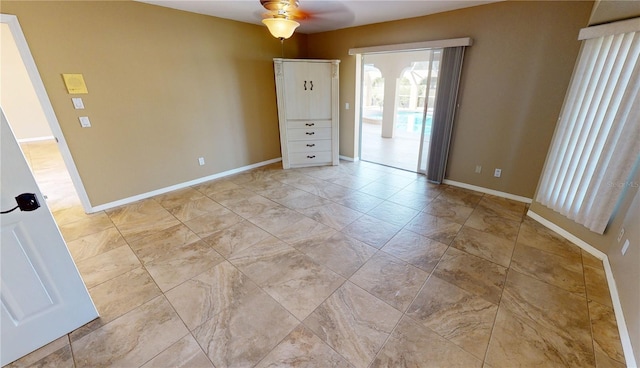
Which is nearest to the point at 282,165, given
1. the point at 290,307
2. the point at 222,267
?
the point at 222,267

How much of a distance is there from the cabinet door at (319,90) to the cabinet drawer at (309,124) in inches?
3.1

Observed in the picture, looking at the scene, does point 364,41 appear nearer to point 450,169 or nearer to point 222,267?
point 450,169

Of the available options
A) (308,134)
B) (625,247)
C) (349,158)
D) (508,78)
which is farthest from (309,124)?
(625,247)

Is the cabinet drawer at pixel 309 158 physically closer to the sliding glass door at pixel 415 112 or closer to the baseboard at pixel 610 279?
the sliding glass door at pixel 415 112

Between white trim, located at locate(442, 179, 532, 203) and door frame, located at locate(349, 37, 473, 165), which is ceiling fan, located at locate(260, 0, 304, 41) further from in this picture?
white trim, located at locate(442, 179, 532, 203)

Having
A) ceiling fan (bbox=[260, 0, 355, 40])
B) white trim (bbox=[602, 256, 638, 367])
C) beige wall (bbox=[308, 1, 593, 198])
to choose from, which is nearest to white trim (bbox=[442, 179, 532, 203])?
beige wall (bbox=[308, 1, 593, 198])

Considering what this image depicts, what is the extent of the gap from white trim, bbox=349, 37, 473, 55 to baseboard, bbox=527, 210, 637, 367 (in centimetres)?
227

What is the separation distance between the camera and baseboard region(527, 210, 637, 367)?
1499 millimetres

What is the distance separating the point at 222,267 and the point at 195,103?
273cm

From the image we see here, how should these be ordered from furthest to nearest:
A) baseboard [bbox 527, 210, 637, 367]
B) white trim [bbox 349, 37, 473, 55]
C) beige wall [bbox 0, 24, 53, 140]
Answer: beige wall [bbox 0, 24, 53, 140] → white trim [bbox 349, 37, 473, 55] → baseboard [bbox 527, 210, 637, 367]

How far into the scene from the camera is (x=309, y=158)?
4.93m

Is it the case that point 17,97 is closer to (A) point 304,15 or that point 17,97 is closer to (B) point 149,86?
(B) point 149,86

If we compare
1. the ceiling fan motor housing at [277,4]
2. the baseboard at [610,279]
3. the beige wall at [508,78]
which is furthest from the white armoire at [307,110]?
the baseboard at [610,279]

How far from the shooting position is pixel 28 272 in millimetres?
1492
